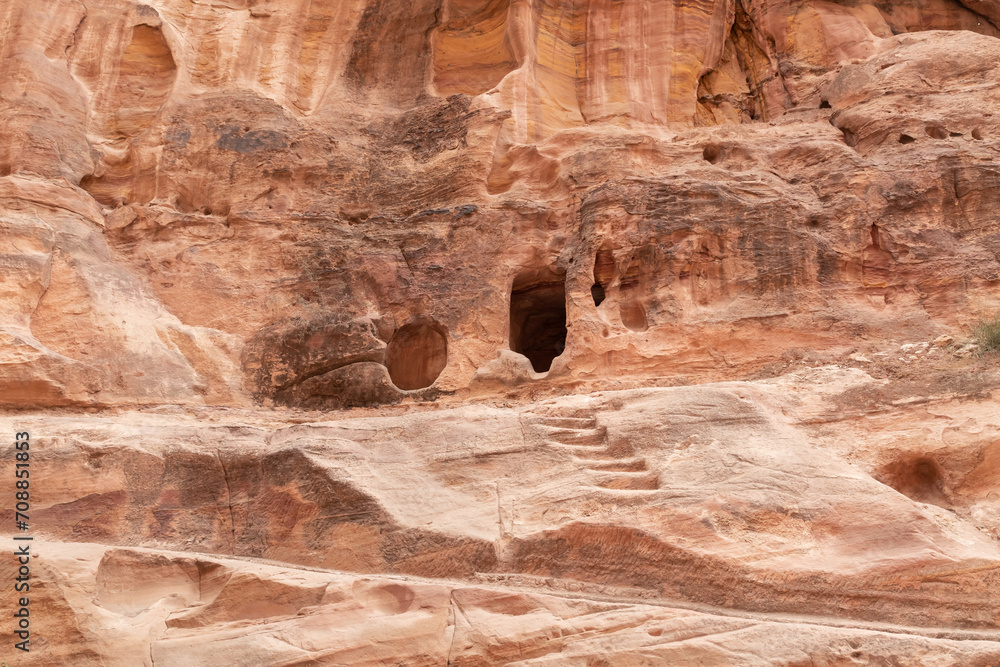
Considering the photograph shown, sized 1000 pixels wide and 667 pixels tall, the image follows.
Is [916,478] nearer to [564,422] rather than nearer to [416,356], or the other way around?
[564,422]

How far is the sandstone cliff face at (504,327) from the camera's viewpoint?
6922 millimetres

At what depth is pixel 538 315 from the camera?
40.3 ft

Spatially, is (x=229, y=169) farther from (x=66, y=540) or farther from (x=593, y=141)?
(x=66, y=540)

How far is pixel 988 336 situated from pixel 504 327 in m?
4.87

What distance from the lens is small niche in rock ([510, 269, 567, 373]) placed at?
11234 mm

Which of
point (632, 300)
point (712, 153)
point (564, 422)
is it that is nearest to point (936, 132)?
point (712, 153)

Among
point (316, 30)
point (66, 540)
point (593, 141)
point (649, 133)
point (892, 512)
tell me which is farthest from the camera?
point (316, 30)

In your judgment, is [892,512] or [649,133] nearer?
[892,512]

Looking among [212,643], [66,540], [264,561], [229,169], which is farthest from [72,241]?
[212,643]

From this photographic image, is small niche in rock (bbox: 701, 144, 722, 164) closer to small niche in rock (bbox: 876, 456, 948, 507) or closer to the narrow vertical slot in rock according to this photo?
the narrow vertical slot in rock

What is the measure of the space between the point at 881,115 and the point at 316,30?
25.0 feet

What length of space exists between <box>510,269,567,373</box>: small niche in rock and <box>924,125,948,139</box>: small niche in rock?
4551 mm

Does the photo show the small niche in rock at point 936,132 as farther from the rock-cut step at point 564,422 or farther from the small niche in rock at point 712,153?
the rock-cut step at point 564,422

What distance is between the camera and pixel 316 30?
43.6ft
